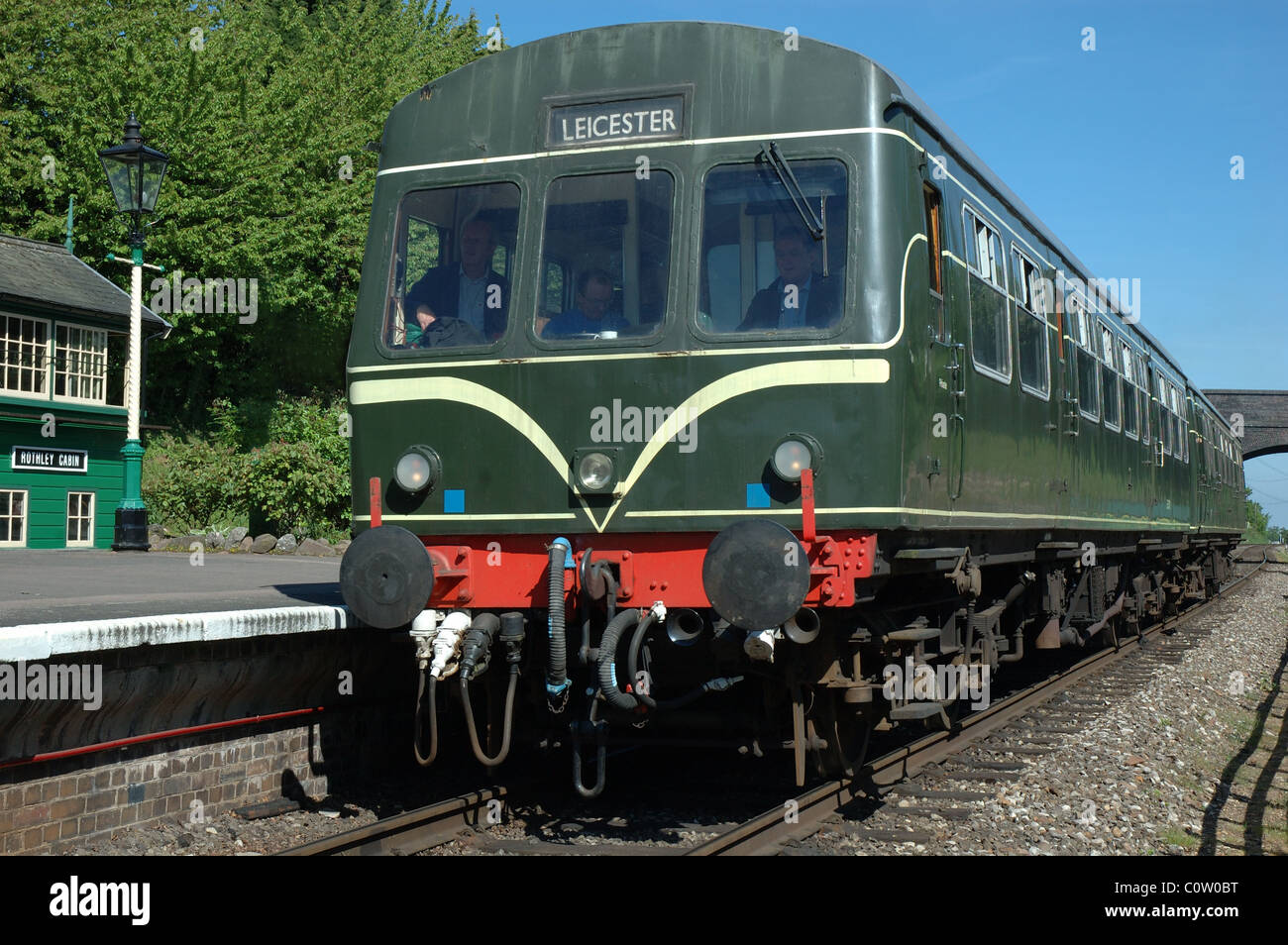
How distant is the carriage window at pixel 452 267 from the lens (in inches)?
261

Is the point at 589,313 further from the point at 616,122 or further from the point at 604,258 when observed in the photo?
the point at 616,122

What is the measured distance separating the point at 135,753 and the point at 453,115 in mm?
3479

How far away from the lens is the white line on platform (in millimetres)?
5324

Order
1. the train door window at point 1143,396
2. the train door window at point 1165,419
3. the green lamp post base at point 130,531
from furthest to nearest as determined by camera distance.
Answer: the green lamp post base at point 130,531
the train door window at point 1165,419
the train door window at point 1143,396

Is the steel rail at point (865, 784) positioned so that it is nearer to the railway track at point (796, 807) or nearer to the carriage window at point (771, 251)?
the railway track at point (796, 807)

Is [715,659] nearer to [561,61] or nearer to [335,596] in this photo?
[561,61]

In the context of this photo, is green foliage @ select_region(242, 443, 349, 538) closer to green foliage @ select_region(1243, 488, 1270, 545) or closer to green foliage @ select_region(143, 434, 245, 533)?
green foliage @ select_region(143, 434, 245, 533)

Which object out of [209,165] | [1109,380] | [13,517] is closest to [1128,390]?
[1109,380]

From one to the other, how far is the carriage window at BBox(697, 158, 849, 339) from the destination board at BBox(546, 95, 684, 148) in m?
0.36

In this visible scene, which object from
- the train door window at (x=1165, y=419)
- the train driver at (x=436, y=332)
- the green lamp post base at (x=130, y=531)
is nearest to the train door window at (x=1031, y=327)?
the train driver at (x=436, y=332)

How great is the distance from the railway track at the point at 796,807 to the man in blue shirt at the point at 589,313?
230 centimetres

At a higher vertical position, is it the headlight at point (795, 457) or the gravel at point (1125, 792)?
the headlight at point (795, 457)

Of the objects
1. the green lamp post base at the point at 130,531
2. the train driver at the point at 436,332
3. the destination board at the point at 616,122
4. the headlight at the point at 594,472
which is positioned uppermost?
the destination board at the point at 616,122
